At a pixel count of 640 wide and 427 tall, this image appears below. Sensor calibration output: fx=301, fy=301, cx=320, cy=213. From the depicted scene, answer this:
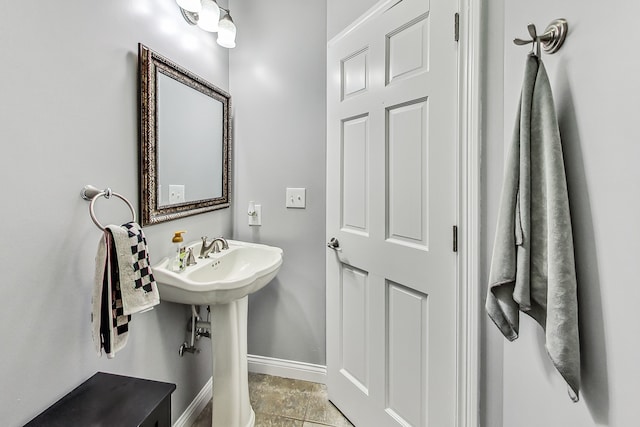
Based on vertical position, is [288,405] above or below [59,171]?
below

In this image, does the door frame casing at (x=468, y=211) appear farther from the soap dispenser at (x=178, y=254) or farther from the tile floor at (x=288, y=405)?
the soap dispenser at (x=178, y=254)

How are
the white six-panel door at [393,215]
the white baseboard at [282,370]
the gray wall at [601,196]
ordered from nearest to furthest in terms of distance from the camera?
the gray wall at [601,196]
the white six-panel door at [393,215]
the white baseboard at [282,370]

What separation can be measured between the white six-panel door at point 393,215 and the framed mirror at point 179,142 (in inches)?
25.5

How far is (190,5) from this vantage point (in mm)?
1314

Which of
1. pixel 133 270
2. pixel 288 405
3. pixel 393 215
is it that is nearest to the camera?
pixel 133 270

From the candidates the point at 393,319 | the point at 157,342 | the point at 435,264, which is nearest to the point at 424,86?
the point at 435,264

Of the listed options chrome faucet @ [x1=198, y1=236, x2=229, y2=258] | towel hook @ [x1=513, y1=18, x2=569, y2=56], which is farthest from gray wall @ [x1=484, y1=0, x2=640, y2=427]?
chrome faucet @ [x1=198, y1=236, x2=229, y2=258]

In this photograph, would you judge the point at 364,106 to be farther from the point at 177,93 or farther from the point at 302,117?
the point at 177,93

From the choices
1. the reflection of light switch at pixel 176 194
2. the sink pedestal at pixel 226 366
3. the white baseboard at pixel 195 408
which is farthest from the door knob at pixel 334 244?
the white baseboard at pixel 195 408

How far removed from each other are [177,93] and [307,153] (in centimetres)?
73

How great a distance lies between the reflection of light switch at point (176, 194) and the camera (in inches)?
54.0

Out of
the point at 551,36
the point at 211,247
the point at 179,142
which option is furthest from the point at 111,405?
the point at 551,36

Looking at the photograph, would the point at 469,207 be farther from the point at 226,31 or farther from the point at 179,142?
the point at 226,31

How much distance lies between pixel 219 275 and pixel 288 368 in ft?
2.64
